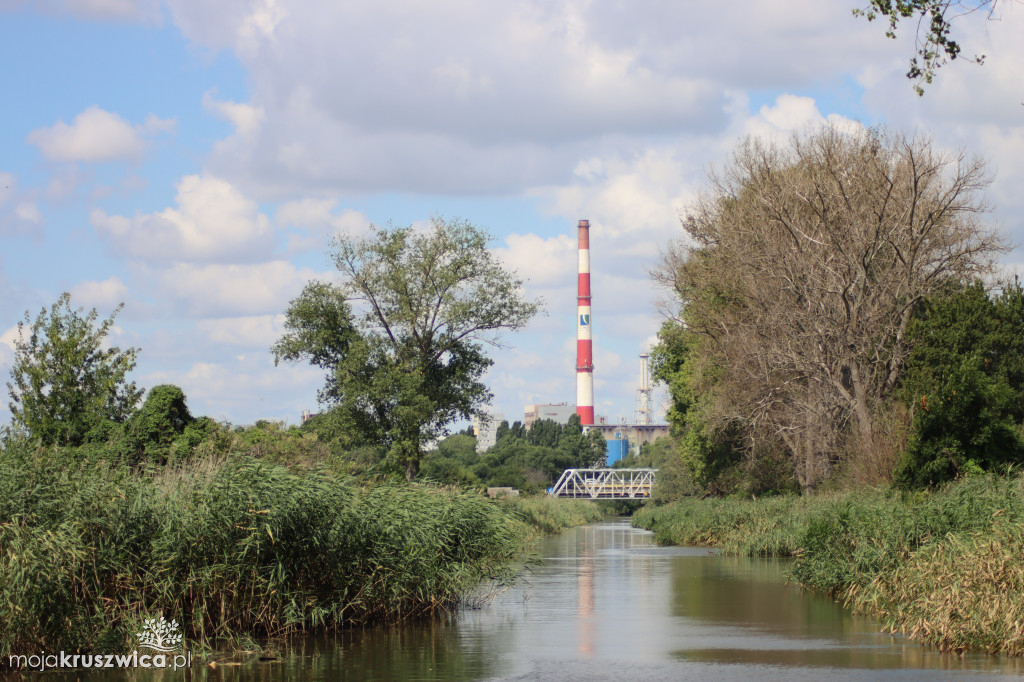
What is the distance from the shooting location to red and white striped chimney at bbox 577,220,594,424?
4482 inches

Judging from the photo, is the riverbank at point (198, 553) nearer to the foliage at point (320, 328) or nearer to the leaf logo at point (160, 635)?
the leaf logo at point (160, 635)

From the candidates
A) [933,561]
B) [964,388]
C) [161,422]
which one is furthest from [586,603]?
[161,422]

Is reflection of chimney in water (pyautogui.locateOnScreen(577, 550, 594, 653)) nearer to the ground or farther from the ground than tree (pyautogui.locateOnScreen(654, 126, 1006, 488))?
nearer to the ground

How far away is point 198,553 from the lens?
15.1 m

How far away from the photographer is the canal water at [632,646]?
44.5 ft

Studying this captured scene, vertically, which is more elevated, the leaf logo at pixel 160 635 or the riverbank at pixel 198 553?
the riverbank at pixel 198 553

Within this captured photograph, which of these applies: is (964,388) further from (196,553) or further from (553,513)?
(553,513)

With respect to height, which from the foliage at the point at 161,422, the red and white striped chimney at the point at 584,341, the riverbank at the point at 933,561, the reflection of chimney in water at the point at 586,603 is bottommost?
the reflection of chimney in water at the point at 586,603

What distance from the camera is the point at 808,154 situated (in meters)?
37.9

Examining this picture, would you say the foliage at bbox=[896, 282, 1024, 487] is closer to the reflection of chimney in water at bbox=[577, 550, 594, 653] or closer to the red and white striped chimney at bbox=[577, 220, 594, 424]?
the reflection of chimney in water at bbox=[577, 550, 594, 653]

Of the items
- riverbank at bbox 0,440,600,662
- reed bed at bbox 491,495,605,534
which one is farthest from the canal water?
reed bed at bbox 491,495,605,534

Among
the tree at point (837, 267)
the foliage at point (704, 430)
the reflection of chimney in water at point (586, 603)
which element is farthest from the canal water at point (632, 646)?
the foliage at point (704, 430)

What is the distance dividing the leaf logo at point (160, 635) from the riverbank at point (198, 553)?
5.1 inches

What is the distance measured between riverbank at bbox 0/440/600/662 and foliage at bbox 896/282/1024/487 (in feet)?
40.4
